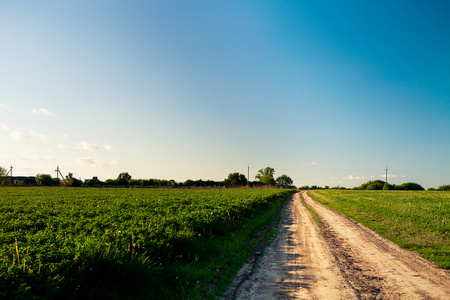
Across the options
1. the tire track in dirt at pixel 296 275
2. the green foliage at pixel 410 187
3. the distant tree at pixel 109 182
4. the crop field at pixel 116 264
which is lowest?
the distant tree at pixel 109 182

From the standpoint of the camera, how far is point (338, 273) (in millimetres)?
7512

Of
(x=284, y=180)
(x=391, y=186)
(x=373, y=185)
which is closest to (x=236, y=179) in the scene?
(x=373, y=185)

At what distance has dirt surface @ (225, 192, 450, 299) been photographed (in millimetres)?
6219

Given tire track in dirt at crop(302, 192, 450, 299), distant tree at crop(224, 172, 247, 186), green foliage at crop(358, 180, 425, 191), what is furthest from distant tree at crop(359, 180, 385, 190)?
tire track in dirt at crop(302, 192, 450, 299)

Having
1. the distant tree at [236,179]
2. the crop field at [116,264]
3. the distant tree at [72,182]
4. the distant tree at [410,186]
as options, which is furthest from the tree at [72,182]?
the distant tree at [410,186]

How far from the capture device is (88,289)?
5023mm

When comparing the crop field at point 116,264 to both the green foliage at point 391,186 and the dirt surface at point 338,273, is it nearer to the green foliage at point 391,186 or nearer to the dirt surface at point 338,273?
the dirt surface at point 338,273

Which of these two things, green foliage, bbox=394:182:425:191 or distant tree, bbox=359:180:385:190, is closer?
green foliage, bbox=394:182:425:191

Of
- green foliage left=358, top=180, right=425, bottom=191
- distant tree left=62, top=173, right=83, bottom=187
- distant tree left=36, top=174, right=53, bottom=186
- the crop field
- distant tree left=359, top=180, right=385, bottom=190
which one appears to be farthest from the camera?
distant tree left=359, top=180, right=385, bottom=190

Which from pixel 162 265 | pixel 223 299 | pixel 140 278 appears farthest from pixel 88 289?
pixel 223 299

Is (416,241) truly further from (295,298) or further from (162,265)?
(162,265)

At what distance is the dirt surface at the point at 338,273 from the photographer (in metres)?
6.22

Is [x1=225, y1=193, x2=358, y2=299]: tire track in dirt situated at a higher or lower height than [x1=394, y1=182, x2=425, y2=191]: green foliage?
Result: higher

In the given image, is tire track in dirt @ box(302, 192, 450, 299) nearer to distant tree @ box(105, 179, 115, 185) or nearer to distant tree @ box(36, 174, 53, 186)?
distant tree @ box(105, 179, 115, 185)
